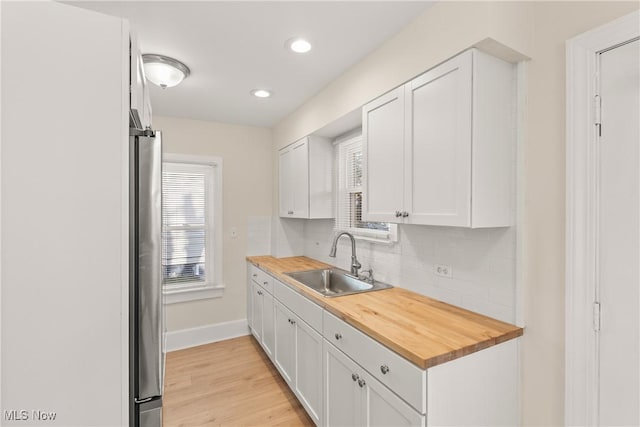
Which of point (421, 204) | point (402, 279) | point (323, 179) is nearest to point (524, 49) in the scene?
point (421, 204)

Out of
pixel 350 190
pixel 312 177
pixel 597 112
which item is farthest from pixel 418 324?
pixel 312 177

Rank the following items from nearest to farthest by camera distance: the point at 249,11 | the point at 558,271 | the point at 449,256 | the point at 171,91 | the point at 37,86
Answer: the point at 37,86, the point at 558,271, the point at 249,11, the point at 449,256, the point at 171,91

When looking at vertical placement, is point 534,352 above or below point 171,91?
below

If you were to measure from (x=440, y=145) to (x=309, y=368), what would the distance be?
5.24 feet

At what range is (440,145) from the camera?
5.02ft

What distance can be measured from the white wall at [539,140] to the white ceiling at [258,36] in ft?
0.93

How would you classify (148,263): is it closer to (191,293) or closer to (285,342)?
(285,342)

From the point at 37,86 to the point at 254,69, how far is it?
4.97 ft

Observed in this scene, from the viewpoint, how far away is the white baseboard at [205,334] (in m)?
3.33

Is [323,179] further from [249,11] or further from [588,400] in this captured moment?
[588,400]

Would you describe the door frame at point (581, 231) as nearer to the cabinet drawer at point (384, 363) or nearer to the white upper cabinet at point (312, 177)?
the cabinet drawer at point (384, 363)

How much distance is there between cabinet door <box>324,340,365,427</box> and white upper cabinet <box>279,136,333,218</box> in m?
1.44

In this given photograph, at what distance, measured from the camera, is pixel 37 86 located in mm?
916

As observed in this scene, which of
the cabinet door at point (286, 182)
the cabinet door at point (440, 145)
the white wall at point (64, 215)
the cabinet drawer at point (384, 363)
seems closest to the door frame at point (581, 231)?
the cabinet door at point (440, 145)
